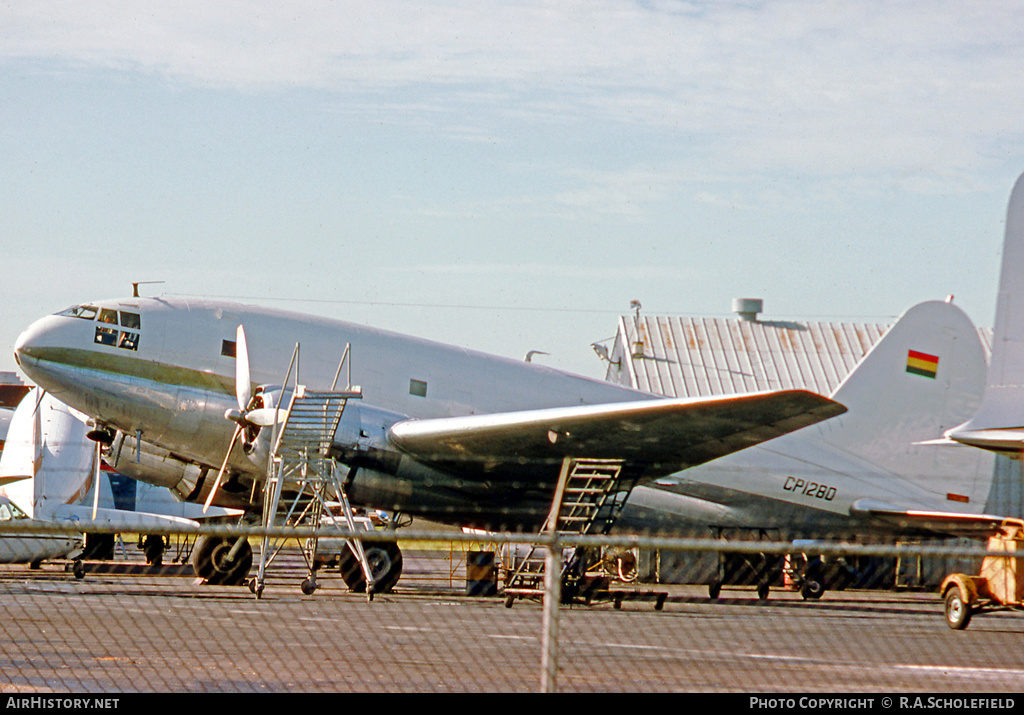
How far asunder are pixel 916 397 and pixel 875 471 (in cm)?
162

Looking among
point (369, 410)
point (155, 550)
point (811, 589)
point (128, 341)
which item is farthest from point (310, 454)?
point (811, 589)

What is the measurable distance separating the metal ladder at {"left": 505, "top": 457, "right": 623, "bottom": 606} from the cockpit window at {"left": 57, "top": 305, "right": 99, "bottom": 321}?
7997 millimetres

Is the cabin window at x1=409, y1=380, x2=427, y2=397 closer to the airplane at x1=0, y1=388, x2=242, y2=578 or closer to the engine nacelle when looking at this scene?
the engine nacelle

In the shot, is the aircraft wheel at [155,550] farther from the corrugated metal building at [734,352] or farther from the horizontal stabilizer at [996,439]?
the corrugated metal building at [734,352]

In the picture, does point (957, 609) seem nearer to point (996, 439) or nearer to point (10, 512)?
point (996, 439)

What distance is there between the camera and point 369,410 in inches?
667

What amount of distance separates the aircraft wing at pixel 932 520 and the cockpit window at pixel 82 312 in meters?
13.5

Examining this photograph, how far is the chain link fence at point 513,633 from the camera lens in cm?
692

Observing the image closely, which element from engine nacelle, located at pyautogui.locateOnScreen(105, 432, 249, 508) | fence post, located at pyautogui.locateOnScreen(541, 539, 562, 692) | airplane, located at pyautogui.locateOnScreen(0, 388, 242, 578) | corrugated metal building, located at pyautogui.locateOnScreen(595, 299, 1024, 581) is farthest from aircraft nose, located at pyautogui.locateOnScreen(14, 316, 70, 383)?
corrugated metal building, located at pyautogui.locateOnScreen(595, 299, 1024, 581)

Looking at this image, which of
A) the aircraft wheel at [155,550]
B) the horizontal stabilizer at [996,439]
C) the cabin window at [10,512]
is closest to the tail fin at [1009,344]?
the horizontal stabilizer at [996,439]

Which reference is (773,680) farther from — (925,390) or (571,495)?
(925,390)

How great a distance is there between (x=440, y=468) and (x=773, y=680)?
10.8 meters

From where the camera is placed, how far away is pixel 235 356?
18.1 m

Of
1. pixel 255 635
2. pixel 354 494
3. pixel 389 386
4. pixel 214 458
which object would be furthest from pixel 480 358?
pixel 255 635
